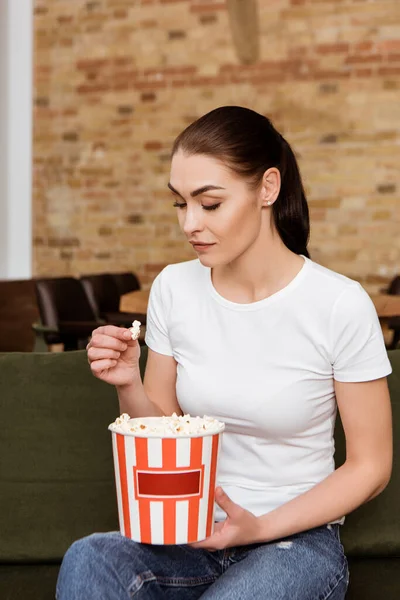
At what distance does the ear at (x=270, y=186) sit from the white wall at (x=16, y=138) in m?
5.43

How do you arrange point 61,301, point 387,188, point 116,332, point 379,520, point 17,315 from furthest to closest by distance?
point 17,315, point 387,188, point 61,301, point 379,520, point 116,332

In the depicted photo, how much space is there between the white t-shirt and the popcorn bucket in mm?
258

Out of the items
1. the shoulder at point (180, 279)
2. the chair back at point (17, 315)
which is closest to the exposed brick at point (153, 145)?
the chair back at point (17, 315)

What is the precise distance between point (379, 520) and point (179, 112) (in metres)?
5.06

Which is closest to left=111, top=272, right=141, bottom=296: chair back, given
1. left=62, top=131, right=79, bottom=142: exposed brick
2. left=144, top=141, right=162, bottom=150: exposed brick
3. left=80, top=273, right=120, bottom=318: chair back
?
left=80, top=273, right=120, bottom=318: chair back

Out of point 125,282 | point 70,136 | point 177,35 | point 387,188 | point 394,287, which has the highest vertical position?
point 177,35

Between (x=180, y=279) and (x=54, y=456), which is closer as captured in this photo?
(x=180, y=279)

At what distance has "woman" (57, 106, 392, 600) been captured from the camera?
55.1 inches

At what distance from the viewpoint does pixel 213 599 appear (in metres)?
1.31

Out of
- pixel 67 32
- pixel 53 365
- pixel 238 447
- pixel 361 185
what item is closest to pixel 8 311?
pixel 67 32

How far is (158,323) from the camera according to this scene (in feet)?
5.45

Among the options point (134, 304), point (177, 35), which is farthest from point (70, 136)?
point (134, 304)

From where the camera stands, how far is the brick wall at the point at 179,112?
6.12 meters

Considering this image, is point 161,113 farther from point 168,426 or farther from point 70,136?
point 168,426
